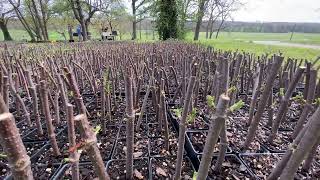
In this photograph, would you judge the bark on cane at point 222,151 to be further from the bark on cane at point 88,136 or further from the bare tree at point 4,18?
the bare tree at point 4,18

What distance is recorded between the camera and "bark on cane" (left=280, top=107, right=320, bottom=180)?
0.66m

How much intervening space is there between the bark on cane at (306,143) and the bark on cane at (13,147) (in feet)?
2.36

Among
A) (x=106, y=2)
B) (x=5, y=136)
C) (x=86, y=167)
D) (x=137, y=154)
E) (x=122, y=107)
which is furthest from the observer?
(x=106, y=2)

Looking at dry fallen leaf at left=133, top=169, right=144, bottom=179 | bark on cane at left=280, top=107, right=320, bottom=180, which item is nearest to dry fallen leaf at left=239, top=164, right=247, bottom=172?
dry fallen leaf at left=133, top=169, right=144, bottom=179

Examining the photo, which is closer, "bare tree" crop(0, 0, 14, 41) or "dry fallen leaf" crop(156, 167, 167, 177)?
"dry fallen leaf" crop(156, 167, 167, 177)

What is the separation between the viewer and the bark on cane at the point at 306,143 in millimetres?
662

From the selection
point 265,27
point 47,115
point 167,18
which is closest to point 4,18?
point 167,18

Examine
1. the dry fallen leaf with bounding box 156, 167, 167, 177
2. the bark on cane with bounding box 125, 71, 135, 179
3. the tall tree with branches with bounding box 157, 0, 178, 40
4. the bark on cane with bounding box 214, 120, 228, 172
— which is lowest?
the dry fallen leaf with bounding box 156, 167, 167, 177

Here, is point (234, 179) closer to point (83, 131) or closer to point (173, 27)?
point (83, 131)

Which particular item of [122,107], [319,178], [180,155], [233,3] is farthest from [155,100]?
[233,3]

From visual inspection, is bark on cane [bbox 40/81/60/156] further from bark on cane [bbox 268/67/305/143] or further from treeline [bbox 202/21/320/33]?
treeline [bbox 202/21/320/33]

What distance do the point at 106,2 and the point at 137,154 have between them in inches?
1173

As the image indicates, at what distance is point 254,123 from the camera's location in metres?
1.62

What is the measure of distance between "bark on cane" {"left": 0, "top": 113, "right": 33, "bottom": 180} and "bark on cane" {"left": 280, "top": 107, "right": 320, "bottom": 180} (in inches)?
28.3
